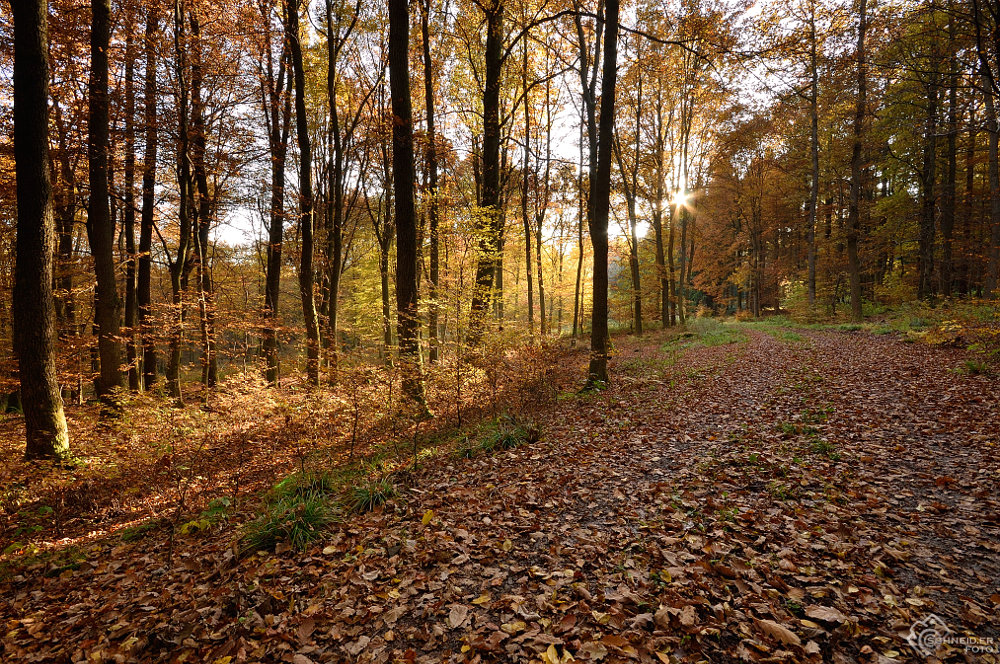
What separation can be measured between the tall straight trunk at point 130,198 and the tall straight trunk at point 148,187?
0.25 metres

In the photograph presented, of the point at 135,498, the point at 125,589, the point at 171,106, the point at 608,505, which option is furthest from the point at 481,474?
the point at 171,106

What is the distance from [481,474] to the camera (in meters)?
5.73

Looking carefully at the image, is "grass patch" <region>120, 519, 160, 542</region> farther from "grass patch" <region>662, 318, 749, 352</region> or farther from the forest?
"grass patch" <region>662, 318, 749, 352</region>

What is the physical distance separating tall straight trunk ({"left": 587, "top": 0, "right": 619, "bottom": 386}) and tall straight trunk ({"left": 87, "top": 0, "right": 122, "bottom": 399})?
11553 mm

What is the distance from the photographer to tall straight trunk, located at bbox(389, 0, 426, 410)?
790 cm

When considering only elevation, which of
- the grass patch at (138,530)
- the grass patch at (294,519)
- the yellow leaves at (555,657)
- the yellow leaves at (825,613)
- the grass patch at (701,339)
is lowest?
the grass patch at (138,530)

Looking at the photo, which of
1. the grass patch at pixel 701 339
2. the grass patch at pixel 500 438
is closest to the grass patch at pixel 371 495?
the grass patch at pixel 500 438

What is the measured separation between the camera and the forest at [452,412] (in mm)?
2988

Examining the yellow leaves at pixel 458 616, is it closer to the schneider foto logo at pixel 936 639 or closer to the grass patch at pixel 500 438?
the schneider foto logo at pixel 936 639

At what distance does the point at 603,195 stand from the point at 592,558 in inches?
309

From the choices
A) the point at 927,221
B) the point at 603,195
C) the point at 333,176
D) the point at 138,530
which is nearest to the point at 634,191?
the point at 603,195

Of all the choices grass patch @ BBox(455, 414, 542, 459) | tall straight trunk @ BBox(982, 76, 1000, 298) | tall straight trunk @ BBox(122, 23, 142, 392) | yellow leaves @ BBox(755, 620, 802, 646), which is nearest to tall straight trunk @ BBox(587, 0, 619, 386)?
grass patch @ BBox(455, 414, 542, 459)

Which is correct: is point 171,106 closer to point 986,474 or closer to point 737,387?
point 737,387

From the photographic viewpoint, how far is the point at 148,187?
39.1 ft
